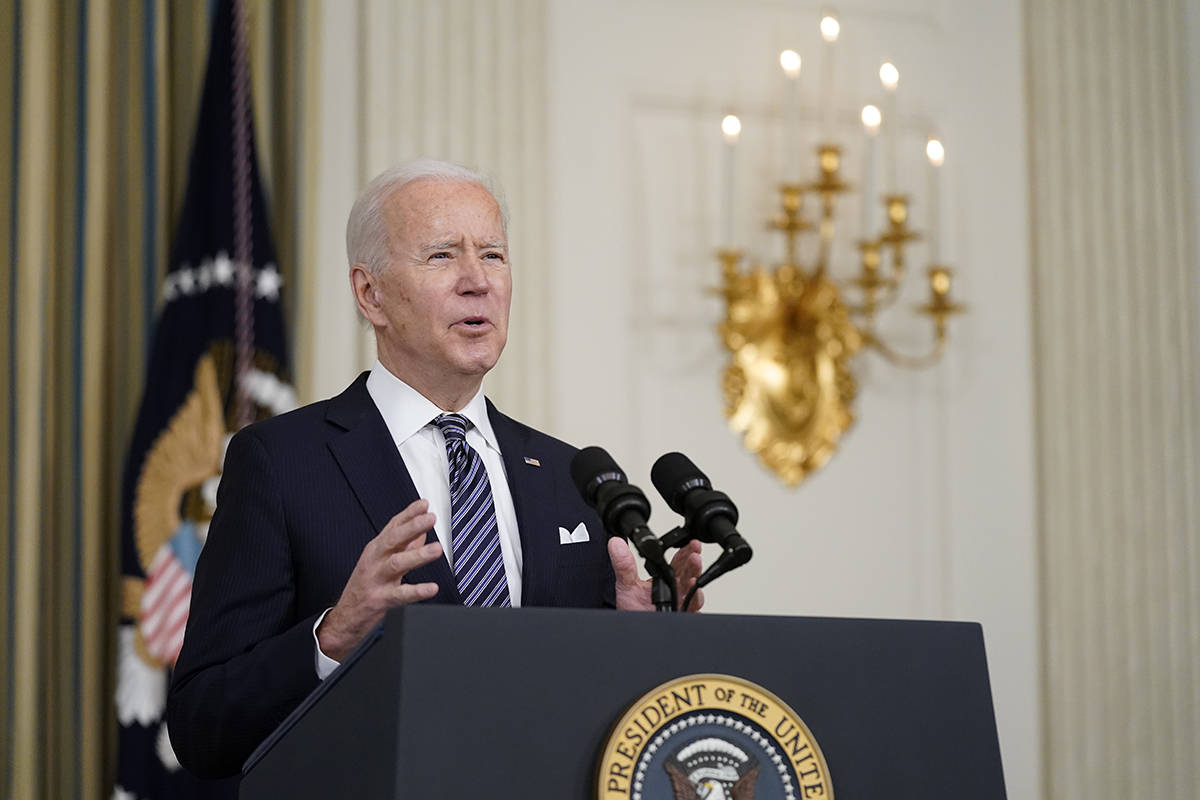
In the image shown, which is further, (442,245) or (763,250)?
(763,250)

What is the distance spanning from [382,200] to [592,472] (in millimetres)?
844

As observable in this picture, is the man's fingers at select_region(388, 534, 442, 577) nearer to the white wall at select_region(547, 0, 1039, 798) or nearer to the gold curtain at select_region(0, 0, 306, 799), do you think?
the gold curtain at select_region(0, 0, 306, 799)

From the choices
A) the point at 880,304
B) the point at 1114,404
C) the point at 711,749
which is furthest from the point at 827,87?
the point at 711,749

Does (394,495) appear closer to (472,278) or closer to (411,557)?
(472,278)

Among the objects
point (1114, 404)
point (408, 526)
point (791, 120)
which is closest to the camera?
point (408, 526)

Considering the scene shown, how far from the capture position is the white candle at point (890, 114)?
4898mm

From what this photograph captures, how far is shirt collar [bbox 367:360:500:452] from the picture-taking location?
2.30 meters

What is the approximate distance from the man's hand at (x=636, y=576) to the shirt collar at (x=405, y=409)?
1.31 feet

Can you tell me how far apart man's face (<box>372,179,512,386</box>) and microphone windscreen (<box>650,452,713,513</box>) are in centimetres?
52

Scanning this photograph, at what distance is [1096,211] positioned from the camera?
5379mm

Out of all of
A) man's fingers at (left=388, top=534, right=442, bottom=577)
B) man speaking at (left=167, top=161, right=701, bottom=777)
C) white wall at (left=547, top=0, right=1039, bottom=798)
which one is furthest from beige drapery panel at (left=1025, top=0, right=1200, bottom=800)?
man's fingers at (left=388, top=534, right=442, bottom=577)

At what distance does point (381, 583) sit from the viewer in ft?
5.49

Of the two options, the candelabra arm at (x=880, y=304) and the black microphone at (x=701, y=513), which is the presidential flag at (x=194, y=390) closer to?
the candelabra arm at (x=880, y=304)

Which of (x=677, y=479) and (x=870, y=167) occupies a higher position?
(x=870, y=167)
